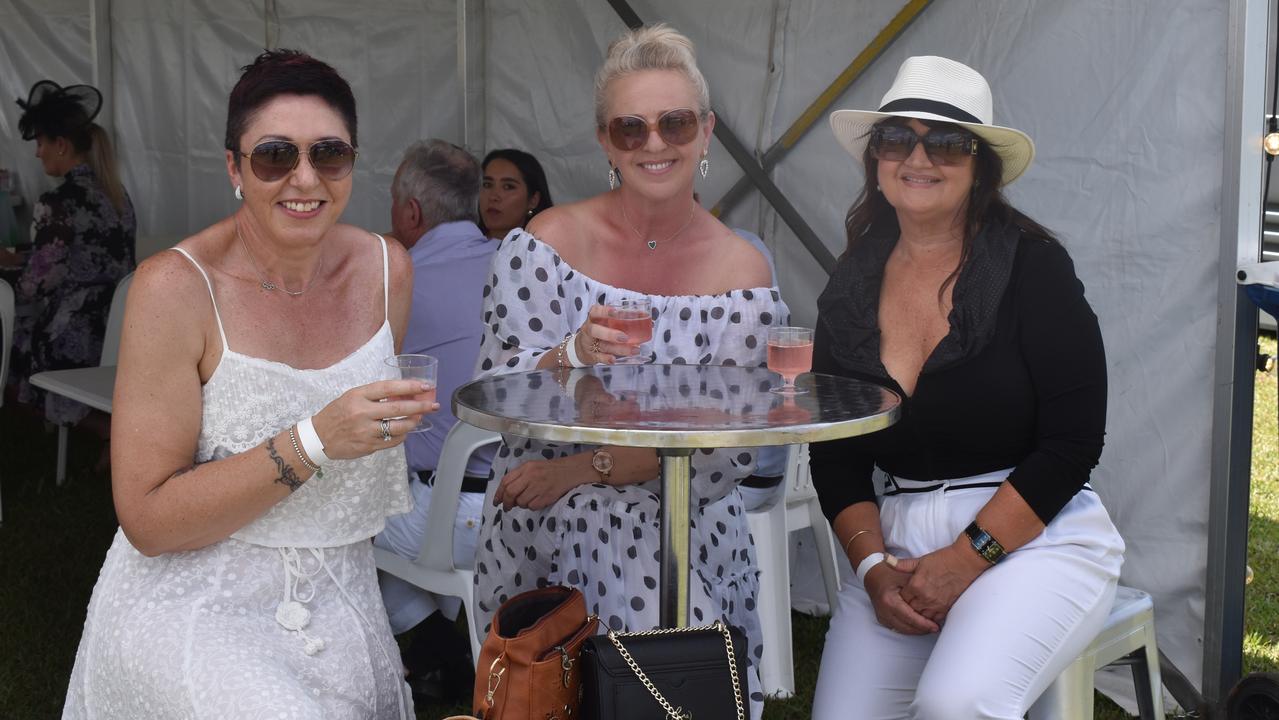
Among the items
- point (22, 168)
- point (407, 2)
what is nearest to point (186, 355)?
point (407, 2)

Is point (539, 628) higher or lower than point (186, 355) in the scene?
lower

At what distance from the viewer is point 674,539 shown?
7.27 ft

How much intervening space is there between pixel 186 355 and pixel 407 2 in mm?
4541

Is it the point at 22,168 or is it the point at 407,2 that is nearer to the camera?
the point at 407,2

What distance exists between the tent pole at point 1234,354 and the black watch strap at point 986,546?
1.28 meters

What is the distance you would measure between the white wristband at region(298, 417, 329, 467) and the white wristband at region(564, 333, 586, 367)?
1.96 ft

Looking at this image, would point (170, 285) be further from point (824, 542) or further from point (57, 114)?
point (57, 114)

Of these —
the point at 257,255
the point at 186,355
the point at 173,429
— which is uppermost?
the point at 257,255

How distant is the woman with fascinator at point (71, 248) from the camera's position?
6.28 metres

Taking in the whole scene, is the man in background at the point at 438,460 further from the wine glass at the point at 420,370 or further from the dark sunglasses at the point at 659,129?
the wine glass at the point at 420,370

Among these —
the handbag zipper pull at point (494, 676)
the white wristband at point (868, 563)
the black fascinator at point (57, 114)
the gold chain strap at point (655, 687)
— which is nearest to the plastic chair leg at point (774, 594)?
the white wristband at point (868, 563)

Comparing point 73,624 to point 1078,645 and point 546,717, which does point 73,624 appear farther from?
A: point 1078,645

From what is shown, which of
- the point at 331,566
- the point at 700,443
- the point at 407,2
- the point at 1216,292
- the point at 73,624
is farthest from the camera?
the point at 407,2

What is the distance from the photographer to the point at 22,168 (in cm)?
848
